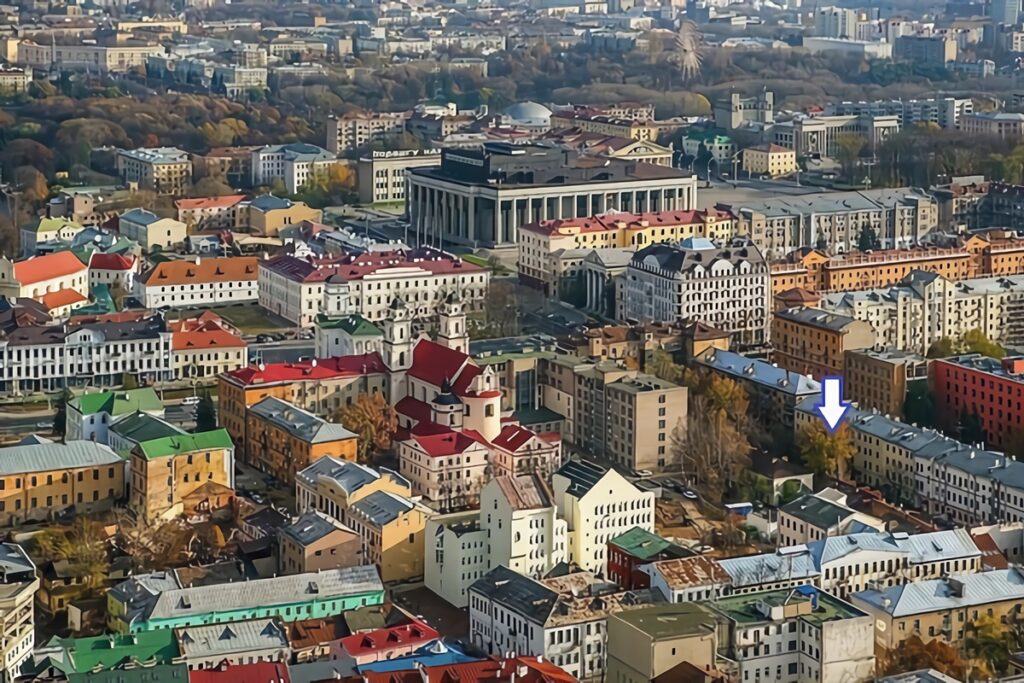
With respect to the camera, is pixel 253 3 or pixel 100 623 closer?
pixel 100 623

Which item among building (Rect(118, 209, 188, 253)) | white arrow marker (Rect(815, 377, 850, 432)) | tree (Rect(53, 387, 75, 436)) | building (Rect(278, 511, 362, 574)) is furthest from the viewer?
building (Rect(118, 209, 188, 253))

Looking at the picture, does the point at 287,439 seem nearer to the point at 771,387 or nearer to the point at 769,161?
the point at 771,387

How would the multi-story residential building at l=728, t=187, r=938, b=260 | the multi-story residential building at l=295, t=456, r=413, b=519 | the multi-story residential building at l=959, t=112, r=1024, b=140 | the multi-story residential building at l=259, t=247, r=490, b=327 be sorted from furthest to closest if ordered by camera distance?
1. the multi-story residential building at l=959, t=112, r=1024, b=140
2. the multi-story residential building at l=728, t=187, r=938, b=260
3. the multi-story residential building at l=259, t=247, r=490, b=327
4. the multi-story residential building at l=295, t=456, r=413, b=519

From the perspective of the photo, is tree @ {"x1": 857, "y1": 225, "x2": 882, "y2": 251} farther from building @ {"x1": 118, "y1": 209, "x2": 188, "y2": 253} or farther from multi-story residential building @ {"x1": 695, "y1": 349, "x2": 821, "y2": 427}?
building @ {"x1": 118, "y1": 209, "x2": 188, "y2": 253}

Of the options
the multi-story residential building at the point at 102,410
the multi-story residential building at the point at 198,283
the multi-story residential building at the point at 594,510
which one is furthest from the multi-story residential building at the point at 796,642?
the multi-story residential building at the point at 198,283

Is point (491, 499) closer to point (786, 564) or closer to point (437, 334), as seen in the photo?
point (786, 564)

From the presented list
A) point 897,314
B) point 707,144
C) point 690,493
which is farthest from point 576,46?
point 690,493

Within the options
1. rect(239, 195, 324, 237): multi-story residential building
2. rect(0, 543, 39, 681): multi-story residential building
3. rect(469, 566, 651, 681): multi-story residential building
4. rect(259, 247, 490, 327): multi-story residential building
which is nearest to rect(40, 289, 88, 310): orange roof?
rect(259, 247, 490, 327): multi-story residential building
